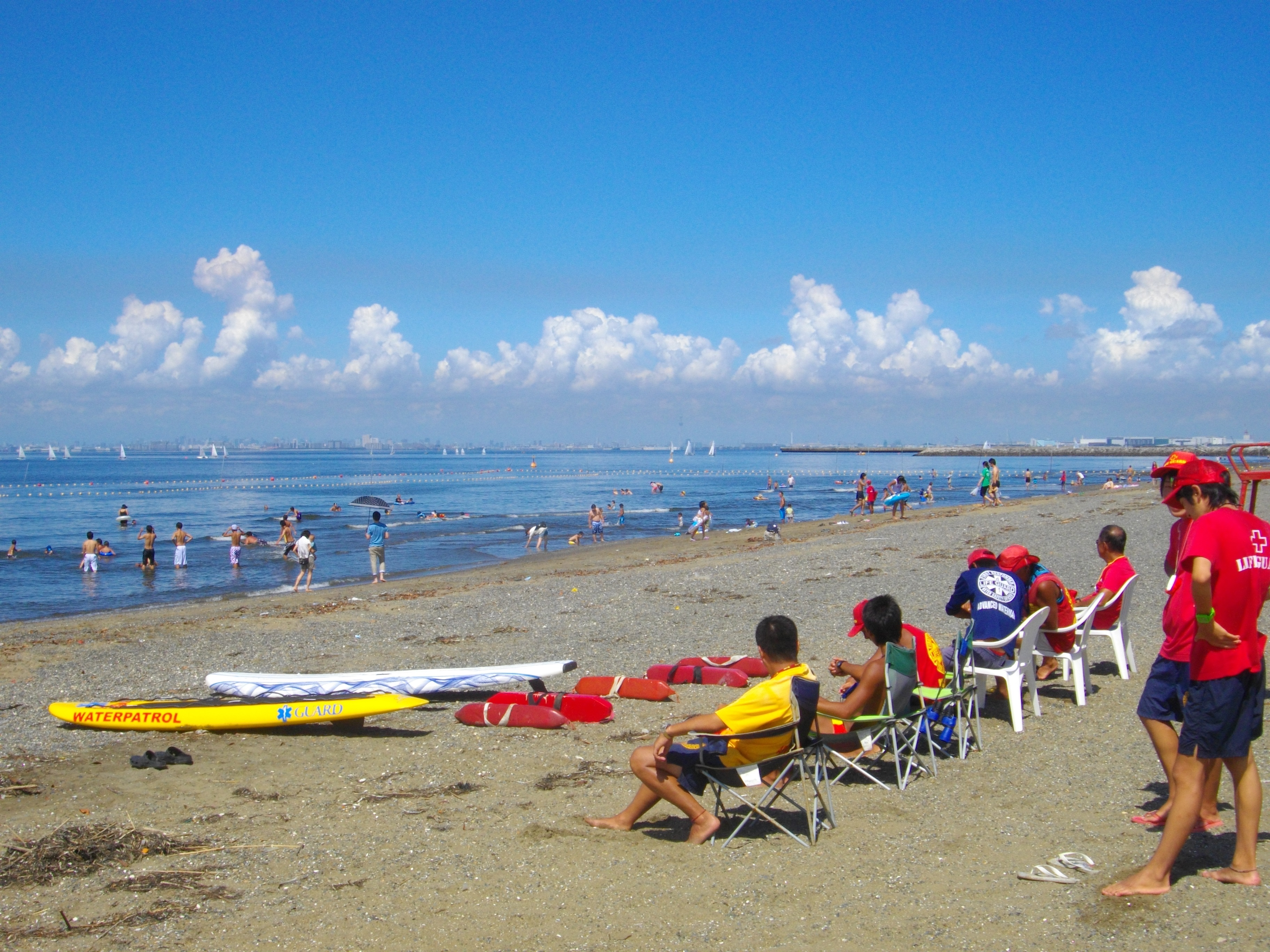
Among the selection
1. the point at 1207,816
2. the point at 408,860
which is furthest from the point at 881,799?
the point at 408,860

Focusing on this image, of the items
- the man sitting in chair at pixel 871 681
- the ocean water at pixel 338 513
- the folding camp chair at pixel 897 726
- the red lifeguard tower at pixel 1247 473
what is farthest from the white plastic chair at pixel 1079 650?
the ocean water at pixel 338 513

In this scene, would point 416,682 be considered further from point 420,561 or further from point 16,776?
Result: point 420,561

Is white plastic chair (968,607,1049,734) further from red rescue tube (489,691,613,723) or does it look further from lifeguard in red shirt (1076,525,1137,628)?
red rescue tube (489,691,613,723)

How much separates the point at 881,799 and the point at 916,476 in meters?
92.7

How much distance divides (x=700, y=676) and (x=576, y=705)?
1617mm

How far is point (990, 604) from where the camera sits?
6.71 m

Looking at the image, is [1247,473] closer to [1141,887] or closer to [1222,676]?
[1222,676]

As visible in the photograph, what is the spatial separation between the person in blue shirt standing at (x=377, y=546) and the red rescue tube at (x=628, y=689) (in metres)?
14.3

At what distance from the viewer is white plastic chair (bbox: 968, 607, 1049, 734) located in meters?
6.60

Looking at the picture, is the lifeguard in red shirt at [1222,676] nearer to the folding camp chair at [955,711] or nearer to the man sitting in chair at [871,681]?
the man sitting in chair at [871,681]

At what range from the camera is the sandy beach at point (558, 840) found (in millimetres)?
3922

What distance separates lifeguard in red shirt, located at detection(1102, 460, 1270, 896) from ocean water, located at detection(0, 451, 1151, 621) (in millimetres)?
20989

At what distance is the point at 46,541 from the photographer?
3788 centimetres

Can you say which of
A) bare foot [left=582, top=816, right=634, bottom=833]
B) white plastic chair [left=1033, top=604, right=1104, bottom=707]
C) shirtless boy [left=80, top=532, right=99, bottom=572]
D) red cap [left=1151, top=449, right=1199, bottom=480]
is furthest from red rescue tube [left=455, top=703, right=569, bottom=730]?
shirtless boy [left=80, top=532, right=99, bottom=572]
